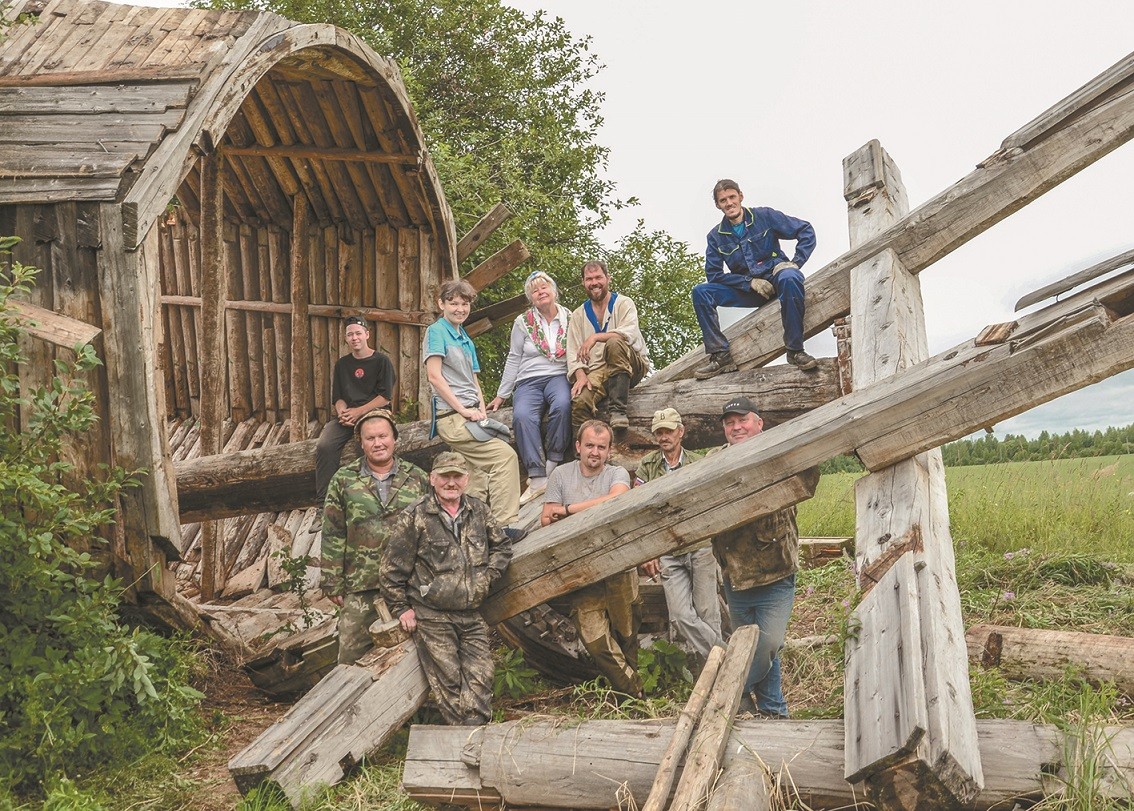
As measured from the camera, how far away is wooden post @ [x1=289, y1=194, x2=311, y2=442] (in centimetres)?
1154

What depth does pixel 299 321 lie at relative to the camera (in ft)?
38.2

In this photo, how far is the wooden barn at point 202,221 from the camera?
245 inches

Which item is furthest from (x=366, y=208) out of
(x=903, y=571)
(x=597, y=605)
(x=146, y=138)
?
(x=903, y=571)

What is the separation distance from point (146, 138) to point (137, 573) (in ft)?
8.71

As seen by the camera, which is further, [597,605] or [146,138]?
[146,138]

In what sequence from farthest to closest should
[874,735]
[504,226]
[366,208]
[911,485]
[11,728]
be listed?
[504,226] → [366,208] → [11,728] → [911,485] → [874,735]

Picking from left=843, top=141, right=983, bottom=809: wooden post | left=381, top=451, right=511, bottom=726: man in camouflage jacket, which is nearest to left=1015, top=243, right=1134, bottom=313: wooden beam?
left=843, top=141, right=983, bottom=809: wooden post

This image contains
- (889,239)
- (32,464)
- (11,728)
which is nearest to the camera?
(11,728)

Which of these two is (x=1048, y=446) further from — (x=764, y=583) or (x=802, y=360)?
(x=764, y=583)

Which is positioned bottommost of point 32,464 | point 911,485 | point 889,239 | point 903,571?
point 903,571

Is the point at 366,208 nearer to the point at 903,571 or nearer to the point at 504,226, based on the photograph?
the point at 504,226

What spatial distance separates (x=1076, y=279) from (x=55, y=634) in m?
5.50

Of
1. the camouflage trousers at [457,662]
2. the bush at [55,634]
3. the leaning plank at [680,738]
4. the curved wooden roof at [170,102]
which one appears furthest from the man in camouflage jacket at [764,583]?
the curved wooden roof at [170,102]

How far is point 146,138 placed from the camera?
6613mm
